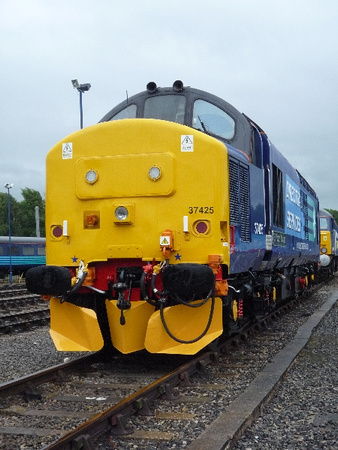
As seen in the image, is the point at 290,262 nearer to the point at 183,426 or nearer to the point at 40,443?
the point at 183,426

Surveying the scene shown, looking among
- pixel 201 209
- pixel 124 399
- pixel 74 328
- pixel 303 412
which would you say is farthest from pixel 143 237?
pixel 303 412

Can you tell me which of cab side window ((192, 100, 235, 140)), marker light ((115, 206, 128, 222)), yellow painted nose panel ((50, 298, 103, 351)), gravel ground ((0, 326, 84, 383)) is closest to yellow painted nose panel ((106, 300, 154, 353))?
yellow painted nose panel ((50, 298, 103, 351))

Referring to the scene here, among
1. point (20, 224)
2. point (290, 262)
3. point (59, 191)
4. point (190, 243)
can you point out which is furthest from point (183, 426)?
point (20, 224)

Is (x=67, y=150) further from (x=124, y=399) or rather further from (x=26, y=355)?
(x=124, y=399)

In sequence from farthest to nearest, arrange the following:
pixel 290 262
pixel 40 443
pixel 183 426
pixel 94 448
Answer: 1. pixel 290 262
2. pixel 183 426
3. pixel 40 443
4. pixel 94 448

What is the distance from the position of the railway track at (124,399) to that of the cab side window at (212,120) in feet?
9.44

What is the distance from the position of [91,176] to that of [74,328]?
5.83 feet

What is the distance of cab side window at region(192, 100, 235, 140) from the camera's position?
7.79 meters

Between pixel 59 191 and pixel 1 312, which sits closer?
pixel 59 191

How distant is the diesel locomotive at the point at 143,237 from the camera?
21.4 feet

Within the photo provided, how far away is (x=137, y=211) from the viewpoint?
6777mm

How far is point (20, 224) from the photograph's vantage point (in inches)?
3238

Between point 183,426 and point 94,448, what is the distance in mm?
958

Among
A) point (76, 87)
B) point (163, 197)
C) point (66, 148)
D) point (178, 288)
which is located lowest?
point (178, 288)
